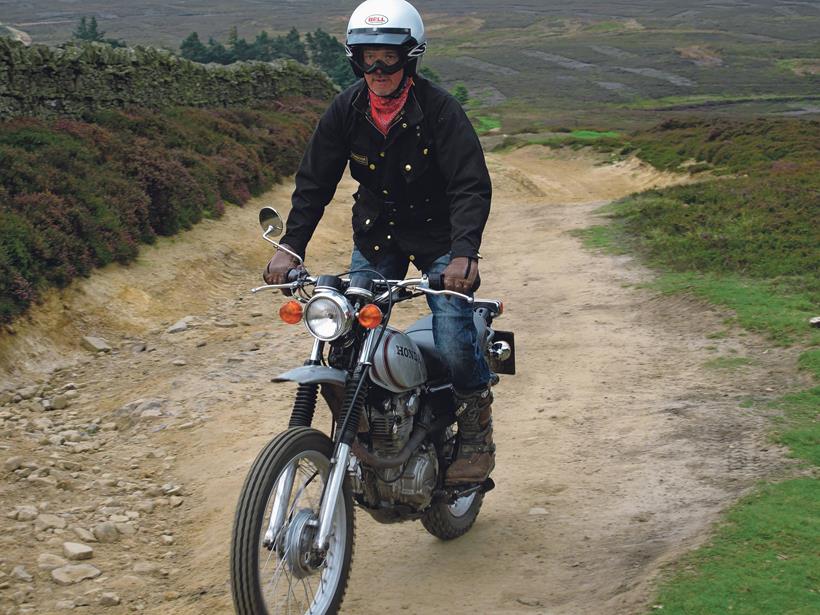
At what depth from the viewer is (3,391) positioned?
29.9 feet

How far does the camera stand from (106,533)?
6230mm

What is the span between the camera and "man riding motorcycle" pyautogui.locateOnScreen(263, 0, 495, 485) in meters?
4.90

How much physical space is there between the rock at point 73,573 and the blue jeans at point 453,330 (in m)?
2.27

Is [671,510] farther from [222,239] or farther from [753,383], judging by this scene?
[222,239]

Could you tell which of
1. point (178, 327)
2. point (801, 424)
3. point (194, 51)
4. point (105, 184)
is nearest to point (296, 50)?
point (194, 51)

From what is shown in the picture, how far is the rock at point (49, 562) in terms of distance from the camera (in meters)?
5.71

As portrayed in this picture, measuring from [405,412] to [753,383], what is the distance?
461 cm

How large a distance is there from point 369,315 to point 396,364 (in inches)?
16.4

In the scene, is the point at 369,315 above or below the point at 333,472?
above

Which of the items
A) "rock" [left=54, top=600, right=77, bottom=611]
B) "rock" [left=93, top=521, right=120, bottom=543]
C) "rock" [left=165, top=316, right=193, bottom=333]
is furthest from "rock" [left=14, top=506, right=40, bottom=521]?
"rock" [left=165, top=316, right=193, bottom=333]

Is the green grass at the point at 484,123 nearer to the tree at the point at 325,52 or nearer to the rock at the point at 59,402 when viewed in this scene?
the tree at the point at 325,52

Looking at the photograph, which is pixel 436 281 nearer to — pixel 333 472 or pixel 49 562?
pixel 333 472

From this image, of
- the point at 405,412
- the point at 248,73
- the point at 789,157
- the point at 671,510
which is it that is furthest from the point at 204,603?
the point at 248,73

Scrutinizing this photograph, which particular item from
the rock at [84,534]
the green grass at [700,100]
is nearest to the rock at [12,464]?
the rock at [84,534]
